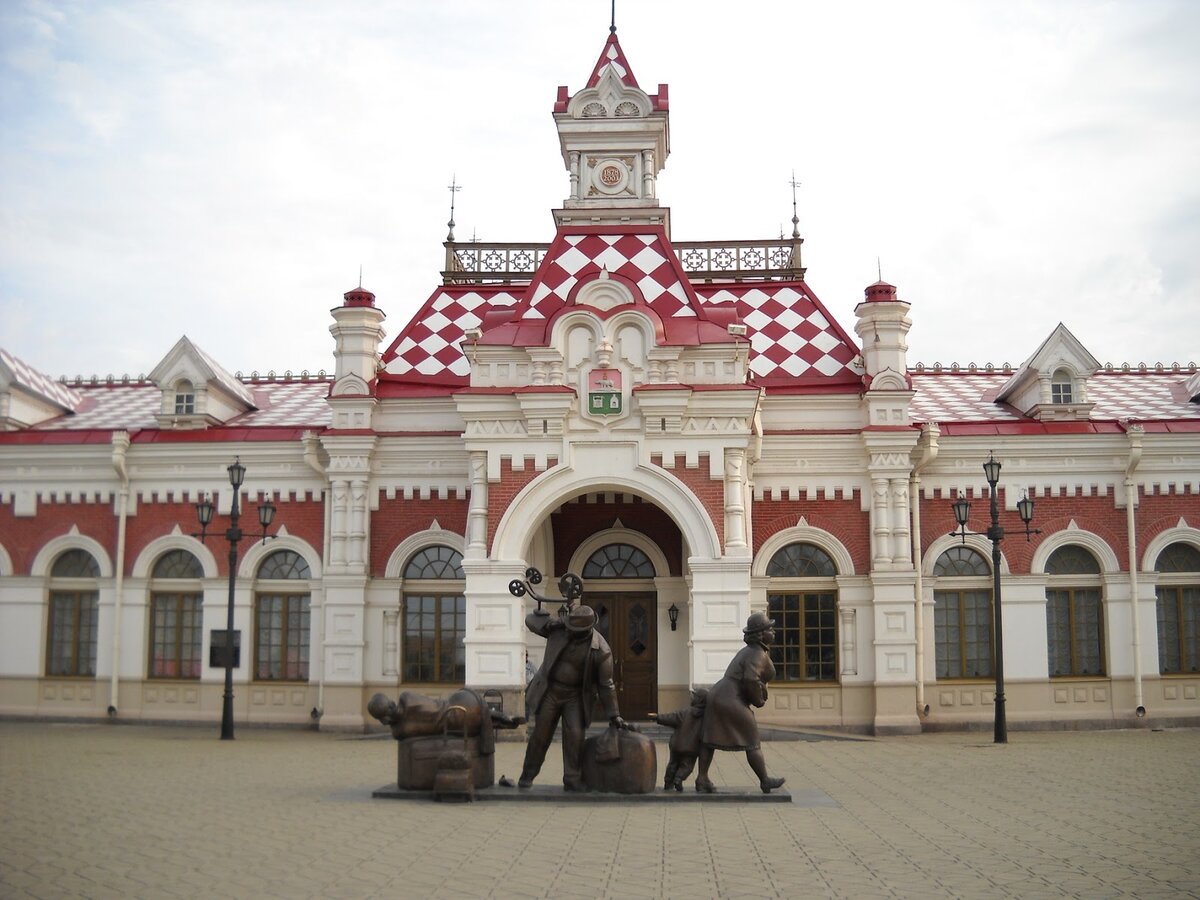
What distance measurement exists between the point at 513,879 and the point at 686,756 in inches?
177

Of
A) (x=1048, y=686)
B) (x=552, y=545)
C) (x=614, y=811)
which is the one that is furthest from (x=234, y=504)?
(x=1048, y=686)

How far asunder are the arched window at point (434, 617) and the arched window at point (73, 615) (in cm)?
641

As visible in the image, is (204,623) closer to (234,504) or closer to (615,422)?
(234,504)

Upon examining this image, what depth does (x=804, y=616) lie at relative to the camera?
2258cm

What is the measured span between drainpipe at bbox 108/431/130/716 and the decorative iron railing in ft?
24.2

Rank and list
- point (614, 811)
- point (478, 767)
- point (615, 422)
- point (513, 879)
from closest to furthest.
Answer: point (513, 879), point (614, 811), point (478, 767), point (615, 422)

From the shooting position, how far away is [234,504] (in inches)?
825

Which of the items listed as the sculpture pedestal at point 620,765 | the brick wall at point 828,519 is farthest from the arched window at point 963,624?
the sculpture pedestal at point 620,765

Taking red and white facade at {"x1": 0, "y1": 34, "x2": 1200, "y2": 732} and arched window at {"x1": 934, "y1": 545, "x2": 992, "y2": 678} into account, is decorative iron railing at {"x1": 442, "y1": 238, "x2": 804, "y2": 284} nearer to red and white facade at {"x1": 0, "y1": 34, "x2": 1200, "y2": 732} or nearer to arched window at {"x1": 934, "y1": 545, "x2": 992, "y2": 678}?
red and white facade at {"x1": 0, "y1": 34, "x2": 1200, "y2": 732}

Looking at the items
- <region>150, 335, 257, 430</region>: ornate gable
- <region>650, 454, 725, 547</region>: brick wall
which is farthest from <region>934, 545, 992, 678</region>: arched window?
<region>150, 335, 257, 430</region>: ornate gable

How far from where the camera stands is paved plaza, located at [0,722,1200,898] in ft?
28.2

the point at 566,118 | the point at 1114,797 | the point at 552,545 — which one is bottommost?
the point at 1114,797

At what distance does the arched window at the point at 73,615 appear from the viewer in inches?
945

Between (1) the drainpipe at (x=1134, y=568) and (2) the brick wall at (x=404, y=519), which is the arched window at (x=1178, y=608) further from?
(2) the brick wall at (x=404, y=519)
